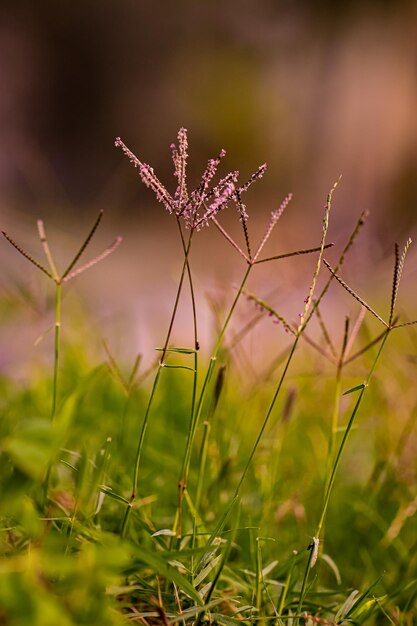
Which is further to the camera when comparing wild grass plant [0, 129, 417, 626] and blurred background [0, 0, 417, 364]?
blurred background [0, 0, 417, 364]

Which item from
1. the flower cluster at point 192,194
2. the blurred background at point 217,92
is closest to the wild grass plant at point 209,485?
the flower cluster at point 192,194

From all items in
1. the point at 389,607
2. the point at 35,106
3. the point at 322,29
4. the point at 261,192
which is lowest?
the point at 389,607

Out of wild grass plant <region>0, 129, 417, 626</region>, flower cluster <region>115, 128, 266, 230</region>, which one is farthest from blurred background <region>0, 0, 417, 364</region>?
flower cluster <region>115, 128, 266, 230</region>

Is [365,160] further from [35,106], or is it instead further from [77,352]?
[77,352]

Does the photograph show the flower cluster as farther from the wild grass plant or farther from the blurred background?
the blurred background

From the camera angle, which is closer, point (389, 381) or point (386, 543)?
point (386, 543)

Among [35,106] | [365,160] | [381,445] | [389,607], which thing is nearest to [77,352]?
[381,445]

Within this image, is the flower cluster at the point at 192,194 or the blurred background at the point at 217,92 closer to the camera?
the flower cluster at the point at 192,194

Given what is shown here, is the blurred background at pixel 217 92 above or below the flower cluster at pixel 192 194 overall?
above

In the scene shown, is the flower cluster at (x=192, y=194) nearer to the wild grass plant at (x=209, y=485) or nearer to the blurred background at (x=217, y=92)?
the wild grass plant at (x=209, y=485)
